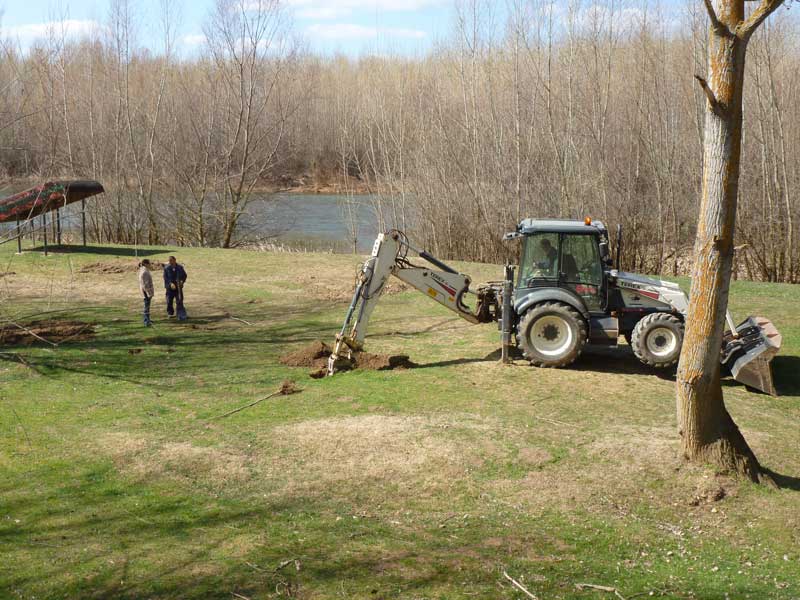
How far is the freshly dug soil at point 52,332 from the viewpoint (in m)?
14.4

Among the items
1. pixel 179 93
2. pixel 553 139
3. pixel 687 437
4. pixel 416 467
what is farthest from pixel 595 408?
pixel 179 93

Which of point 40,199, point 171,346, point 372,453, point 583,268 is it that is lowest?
point 372,453

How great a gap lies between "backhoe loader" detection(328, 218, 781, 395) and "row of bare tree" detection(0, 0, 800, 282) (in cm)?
1190

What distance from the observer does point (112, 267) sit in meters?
21.5

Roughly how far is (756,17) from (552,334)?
5930 mm

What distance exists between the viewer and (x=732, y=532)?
697 centimetres

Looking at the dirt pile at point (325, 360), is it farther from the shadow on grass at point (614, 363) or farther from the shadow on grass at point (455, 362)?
the shadow on grass at point (614, 363)

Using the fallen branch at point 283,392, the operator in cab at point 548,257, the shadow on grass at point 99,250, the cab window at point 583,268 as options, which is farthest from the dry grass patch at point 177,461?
the shadow on grass at point 99,250

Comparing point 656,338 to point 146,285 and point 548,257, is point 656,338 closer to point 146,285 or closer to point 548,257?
point 548,257

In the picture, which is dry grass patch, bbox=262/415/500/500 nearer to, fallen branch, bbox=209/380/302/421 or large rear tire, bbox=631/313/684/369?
fallen branch, bbox=209/380/302/421

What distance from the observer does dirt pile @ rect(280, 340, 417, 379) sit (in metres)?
12.3

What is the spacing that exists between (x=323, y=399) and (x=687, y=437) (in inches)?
191

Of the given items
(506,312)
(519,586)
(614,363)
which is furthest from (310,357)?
(519,586)

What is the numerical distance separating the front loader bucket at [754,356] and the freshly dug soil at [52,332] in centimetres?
1075
